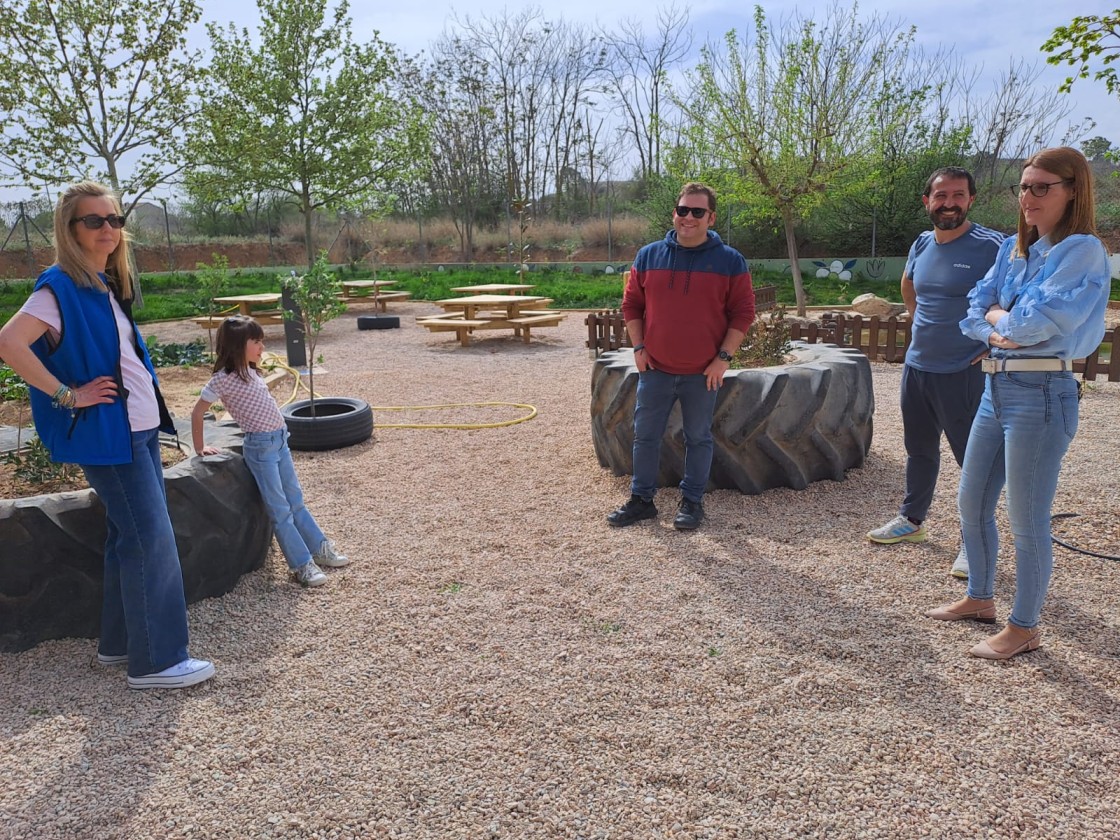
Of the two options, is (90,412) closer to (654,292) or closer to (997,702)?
(654,292)

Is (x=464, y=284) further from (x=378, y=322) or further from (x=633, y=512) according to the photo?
(x=633, y=512)

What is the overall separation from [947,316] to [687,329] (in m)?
1.21

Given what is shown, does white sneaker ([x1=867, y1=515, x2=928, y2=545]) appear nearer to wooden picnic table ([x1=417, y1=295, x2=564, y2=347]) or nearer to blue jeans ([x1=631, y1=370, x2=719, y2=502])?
blue jeans ([x1=631, y1=370, x2=719, y2=502])

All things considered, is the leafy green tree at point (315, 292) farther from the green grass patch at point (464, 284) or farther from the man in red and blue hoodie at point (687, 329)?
the green grass patch at point (464, 284)

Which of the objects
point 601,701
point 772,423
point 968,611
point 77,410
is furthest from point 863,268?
point 77,410

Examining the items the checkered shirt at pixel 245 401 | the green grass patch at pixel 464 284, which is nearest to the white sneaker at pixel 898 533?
the checkered shirt at pixel 245 401

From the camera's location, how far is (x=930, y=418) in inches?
143

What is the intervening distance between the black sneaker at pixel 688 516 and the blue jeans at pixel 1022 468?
4.75 ft

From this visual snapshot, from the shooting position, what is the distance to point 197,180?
19.5m

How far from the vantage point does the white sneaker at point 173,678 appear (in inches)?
108

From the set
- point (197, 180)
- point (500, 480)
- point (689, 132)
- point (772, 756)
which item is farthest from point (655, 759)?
point (197, 180)

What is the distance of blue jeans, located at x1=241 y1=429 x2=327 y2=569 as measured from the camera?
3582 mm

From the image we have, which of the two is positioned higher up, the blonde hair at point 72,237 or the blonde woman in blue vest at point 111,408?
the blonde hair at point 72,237

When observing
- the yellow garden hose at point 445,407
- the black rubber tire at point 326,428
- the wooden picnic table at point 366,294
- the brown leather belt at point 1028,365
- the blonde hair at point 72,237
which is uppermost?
the blonde hair at point 72,237
